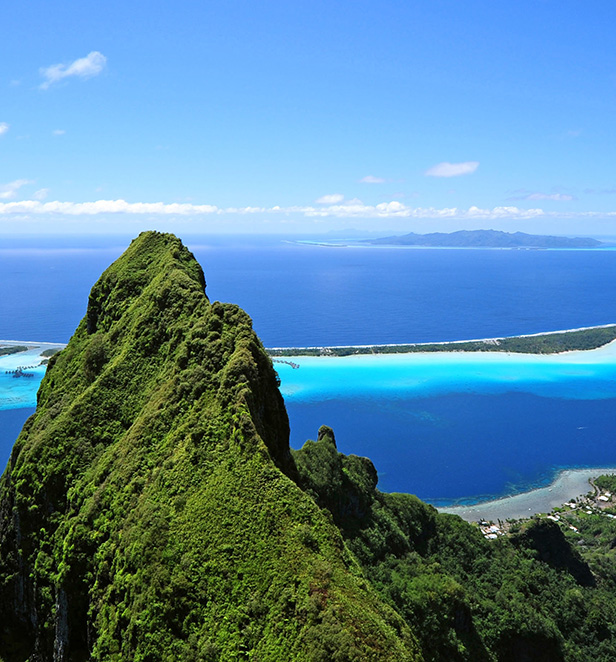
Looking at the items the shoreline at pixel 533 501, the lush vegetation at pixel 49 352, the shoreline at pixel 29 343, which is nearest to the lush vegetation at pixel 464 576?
the shoreline at pixel 533 501

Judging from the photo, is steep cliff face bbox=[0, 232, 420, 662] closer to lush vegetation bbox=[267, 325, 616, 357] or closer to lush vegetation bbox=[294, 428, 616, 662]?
lush vegetation bbox=[294, 428, 616, 662]

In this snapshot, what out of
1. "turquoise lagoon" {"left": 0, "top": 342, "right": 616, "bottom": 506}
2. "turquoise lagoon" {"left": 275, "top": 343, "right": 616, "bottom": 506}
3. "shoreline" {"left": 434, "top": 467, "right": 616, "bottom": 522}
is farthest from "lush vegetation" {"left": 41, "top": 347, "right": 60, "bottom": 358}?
"shoreline" {"left": 434, "top": 467, "right": 616, "bottom": 522}

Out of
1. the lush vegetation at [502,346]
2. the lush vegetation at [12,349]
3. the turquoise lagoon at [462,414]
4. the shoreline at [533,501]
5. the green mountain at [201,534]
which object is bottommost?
the shoreline at [533,501]

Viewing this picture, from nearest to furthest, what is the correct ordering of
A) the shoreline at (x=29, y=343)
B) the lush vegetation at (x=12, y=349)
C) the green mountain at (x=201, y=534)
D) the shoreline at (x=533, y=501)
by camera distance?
the green mountain at (x=201, y=534), the shoreline at (x=533, y=501), the lush vegetation at (x=12, y=349), the shoreline at (x=29, y=343)

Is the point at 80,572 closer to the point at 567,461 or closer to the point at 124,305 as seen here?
the point at 124,305

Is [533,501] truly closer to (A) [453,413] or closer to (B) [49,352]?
(A) [453,413]

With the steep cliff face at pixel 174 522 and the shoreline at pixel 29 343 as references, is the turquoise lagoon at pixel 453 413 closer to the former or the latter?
the shoreline at pixel 29 343

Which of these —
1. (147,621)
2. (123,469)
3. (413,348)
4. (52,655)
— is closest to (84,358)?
(123,469)
